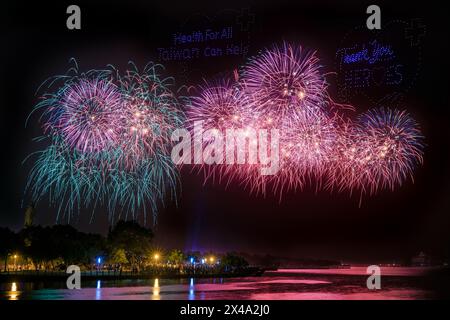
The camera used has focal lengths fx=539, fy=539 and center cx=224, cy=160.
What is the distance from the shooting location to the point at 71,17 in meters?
31.7

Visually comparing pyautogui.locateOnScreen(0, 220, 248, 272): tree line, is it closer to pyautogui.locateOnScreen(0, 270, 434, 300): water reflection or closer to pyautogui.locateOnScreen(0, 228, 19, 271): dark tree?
pyautogui.locateOnScreen(0, 228, 19, 271): dark tree

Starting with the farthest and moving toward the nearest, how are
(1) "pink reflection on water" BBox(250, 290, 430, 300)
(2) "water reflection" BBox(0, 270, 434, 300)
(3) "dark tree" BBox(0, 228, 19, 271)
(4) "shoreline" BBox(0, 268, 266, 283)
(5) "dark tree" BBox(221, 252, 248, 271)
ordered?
(5) "dark tree" BBox(221, 252, 248, 271), (3) "dark tree" BBox(0, 228, 19, 271), (4) "shoreline" BBox(0, 268, 266, 283), (1) "pink reflection on water" BBox(250, 290, 430, 300), (2) "water reflection" BBox(0, 270, 434, 300)

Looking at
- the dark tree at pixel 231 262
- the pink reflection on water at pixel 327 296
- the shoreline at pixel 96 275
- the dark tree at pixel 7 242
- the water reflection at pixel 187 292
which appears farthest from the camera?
the dark tree at pixel 231 262

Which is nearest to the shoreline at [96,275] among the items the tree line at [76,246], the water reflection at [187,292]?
the tree line at [76,246]

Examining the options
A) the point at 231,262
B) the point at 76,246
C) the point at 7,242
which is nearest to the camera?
the point at 7,242

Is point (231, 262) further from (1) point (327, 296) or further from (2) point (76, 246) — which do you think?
(1) point (327, 296)

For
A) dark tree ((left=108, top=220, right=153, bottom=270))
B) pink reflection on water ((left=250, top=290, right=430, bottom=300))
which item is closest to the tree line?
dark tree ((left=108, top=220, right=153, bottom=270))

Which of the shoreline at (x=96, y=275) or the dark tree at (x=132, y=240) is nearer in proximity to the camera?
the shoreline at (x=96, y=275)

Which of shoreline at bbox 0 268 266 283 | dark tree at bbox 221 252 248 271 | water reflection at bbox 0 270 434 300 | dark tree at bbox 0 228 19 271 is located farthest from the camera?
dark tree at bbox 221 252 248 271

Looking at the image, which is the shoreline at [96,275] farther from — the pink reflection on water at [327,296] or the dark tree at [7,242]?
the pink reflection on water at [327,296]

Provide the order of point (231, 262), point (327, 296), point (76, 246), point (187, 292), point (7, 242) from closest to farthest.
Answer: point (327, 296)
point (187, 292)
point (7, 242)
point (76, 246)
point (231, 262)

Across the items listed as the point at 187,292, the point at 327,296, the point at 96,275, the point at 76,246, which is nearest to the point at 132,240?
the point at 76,246
